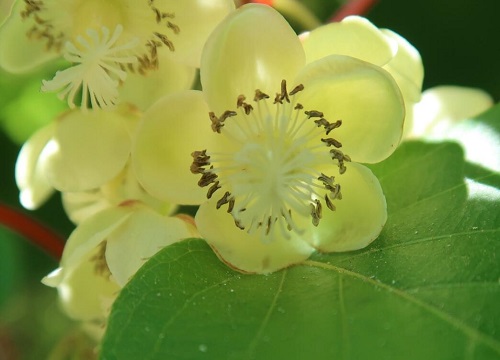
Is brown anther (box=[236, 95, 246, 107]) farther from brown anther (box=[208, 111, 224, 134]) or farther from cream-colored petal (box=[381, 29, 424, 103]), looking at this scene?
cream-colored petal (box=[381, 29, 424, 103])

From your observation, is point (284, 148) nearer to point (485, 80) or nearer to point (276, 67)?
point (276, 67)

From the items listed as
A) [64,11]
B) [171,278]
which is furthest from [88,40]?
[171,278]

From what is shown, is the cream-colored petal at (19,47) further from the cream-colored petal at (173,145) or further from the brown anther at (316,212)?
the brown anther at (316,212)

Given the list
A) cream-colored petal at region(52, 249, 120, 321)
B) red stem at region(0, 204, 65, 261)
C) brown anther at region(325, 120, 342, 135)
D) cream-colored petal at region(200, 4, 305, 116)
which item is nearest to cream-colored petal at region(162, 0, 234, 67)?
cream-colored petal at region(200, 4, 305, 116)

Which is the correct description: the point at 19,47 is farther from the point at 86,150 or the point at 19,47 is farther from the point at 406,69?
the point at 406,69

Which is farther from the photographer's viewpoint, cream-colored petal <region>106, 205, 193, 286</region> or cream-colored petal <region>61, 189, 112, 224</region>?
cream-colored petal <region>61, 189, 112, 224</region>
